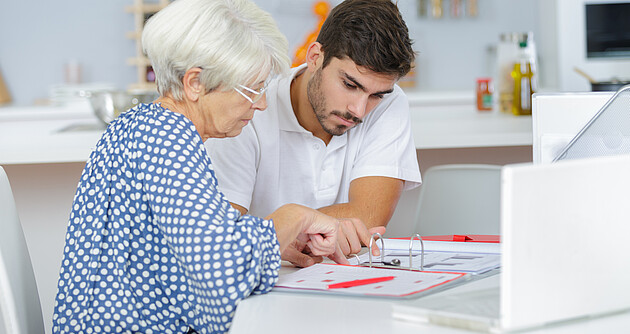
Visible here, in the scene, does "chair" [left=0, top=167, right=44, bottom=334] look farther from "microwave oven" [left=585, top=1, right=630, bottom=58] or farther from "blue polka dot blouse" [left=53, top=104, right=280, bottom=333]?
"microwave oven" [left=585, top=1, right=630, bottom=58]

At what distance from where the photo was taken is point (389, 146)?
1687 mm

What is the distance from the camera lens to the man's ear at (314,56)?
1599 mm

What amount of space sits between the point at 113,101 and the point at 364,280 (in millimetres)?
1533

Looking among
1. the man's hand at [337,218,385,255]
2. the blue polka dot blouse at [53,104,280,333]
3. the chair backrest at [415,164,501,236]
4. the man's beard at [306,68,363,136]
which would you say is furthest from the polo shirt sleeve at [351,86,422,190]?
the blue polka dot blouse at [53,104,280,333]

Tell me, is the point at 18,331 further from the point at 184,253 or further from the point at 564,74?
the point at 564,74

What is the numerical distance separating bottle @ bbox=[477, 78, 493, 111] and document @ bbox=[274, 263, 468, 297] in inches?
63.3

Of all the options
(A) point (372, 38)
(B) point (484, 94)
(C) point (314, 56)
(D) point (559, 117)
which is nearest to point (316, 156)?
(C) point (314, 56)

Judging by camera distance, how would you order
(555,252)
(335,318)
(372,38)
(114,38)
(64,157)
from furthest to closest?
1. (114,38)
2. (64,157)
3. (372,38)
4. (335,318)
5. (555,252)

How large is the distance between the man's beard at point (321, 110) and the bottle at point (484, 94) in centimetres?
110

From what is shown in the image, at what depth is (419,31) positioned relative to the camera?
4414 mm

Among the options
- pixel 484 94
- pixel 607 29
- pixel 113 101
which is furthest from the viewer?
pixel 607 29

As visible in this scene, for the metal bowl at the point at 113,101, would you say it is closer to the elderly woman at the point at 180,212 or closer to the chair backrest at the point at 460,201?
the chair backrest at the point at 460,201

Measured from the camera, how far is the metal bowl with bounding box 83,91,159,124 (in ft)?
7.63

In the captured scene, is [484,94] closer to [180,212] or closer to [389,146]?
[389,146]
